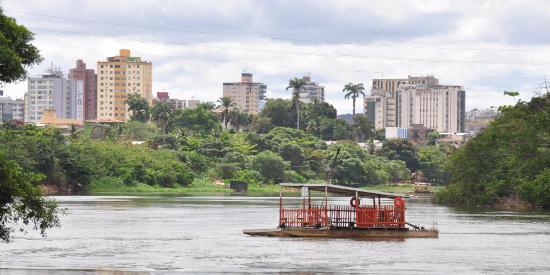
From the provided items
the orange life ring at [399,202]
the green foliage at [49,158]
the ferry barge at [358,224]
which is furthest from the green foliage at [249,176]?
the orange life ring at [399,202]

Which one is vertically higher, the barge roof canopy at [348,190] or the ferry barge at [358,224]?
the barge roof canopy at [348,190]

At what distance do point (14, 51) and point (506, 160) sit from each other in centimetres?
9013

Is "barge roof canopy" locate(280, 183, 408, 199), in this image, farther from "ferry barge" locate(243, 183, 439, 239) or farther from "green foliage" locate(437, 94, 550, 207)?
"green foliage" locate(437, 94, 550, 207)

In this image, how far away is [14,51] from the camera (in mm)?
43062

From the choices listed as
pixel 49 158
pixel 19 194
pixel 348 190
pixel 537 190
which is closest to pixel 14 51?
pixel 19 194

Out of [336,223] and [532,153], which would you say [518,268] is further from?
[532,153]

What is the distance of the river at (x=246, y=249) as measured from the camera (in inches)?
2172

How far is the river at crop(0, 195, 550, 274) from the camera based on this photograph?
55156mm

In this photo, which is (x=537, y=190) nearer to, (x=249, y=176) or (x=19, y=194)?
(x=19, y=194)

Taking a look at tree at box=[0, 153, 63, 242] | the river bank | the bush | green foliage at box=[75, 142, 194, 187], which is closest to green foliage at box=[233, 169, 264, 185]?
the bush

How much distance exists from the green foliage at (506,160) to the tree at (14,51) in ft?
264

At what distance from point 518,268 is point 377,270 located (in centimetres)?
742

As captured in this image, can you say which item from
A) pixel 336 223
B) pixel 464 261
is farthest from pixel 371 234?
pixel 464 261

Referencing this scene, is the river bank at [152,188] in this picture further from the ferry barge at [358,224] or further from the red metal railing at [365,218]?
the ferry barge at [358,224]
